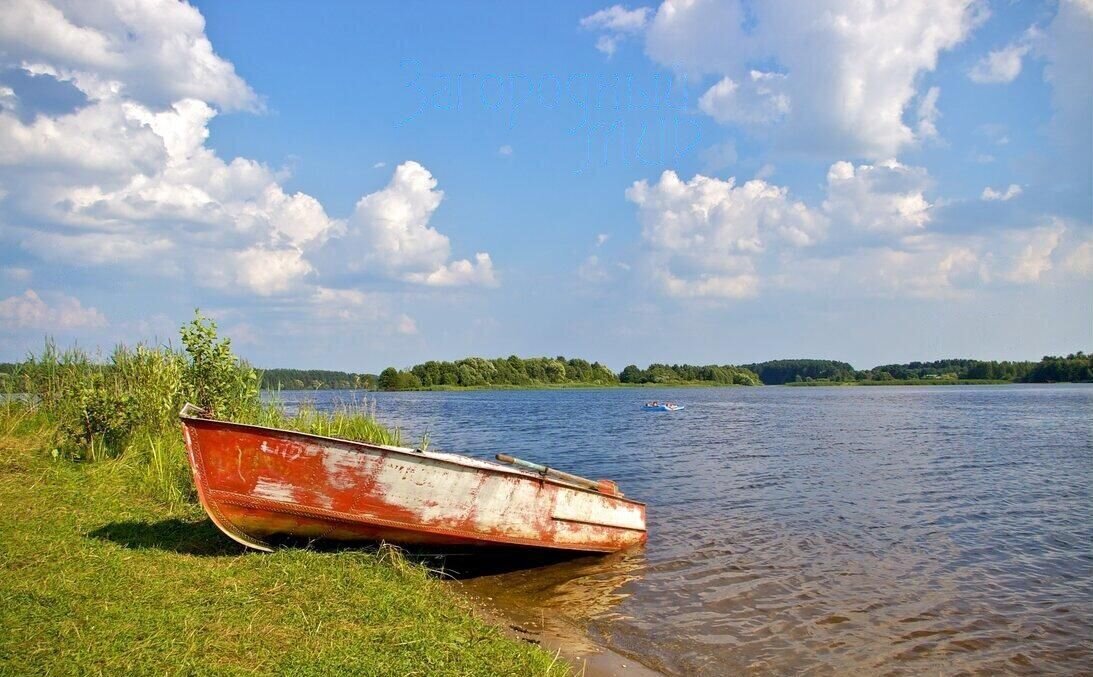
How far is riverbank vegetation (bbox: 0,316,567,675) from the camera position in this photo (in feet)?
16.1

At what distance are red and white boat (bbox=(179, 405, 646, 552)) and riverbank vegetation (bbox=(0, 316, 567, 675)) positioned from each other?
0.35m

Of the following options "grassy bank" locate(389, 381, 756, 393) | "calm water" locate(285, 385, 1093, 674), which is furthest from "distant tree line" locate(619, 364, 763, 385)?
"calm water" locate(285, 385, 1093, 674)

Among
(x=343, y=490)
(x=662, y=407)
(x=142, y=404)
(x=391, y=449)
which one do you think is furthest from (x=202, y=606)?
(x=662, y=407)

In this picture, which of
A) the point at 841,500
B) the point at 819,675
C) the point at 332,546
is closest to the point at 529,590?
the point at 332,546

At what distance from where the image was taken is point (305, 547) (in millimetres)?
7875

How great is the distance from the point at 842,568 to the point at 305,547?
7190 millimetres

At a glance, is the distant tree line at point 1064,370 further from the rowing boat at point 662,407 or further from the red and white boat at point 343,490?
the red and white boat at point 343,490

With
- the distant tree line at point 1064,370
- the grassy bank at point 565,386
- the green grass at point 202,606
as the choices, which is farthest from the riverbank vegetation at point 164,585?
the distant tree line at point 1064,370

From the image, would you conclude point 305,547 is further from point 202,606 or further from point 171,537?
point 202,606

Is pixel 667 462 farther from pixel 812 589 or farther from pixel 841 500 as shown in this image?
pixel 812 589

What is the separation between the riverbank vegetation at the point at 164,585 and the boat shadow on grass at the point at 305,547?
43mm

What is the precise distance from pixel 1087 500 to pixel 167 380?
18519 millimetres

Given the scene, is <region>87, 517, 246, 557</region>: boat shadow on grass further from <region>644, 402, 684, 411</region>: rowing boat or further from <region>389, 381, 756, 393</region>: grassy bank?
<region>389, 381, 756, 393</region>: grassy bank

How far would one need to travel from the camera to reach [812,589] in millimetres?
8789
